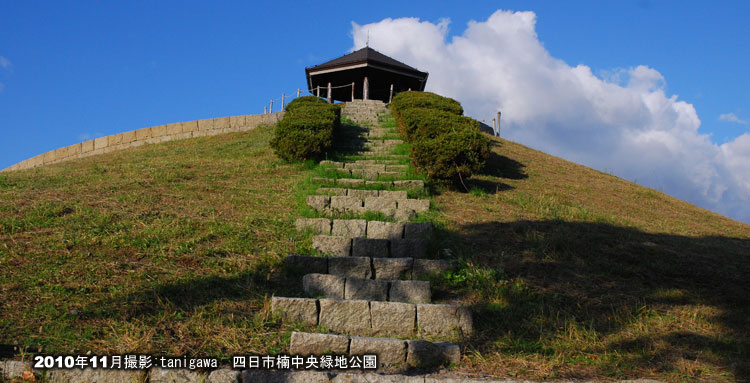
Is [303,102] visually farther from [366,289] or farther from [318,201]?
[366,289]

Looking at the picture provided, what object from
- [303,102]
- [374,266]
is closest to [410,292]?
[374,266]

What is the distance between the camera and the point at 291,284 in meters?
4.91

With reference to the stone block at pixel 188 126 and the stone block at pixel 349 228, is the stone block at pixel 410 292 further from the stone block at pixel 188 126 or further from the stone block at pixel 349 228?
the stone block at pixel 188 126

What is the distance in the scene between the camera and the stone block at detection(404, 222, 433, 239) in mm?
6250

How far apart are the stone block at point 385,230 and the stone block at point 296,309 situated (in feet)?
7.14

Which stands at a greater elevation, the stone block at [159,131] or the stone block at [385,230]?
the stone block at [159,131]

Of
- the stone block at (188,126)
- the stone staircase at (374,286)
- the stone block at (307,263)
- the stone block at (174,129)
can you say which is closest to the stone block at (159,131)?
the stone block at (174,129)

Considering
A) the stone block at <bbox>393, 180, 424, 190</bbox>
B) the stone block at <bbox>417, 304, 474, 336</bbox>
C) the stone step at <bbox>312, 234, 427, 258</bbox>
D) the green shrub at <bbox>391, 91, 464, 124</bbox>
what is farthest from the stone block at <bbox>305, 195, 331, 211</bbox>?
the green shrub at <bbox>391, 91, 464, 124</bbox>

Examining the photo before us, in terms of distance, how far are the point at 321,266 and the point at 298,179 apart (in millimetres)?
4096

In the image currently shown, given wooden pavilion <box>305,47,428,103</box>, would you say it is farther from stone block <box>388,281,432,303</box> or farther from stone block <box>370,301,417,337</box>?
stone block <box>370,301,417,337</box>

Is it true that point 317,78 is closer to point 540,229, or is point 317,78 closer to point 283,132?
point 283,132

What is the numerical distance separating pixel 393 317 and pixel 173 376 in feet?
6.28

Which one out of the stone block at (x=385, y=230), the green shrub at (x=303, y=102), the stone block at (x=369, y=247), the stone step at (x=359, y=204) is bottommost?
the stone block at (x=369, y=247)

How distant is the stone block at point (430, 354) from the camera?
12.1ft
